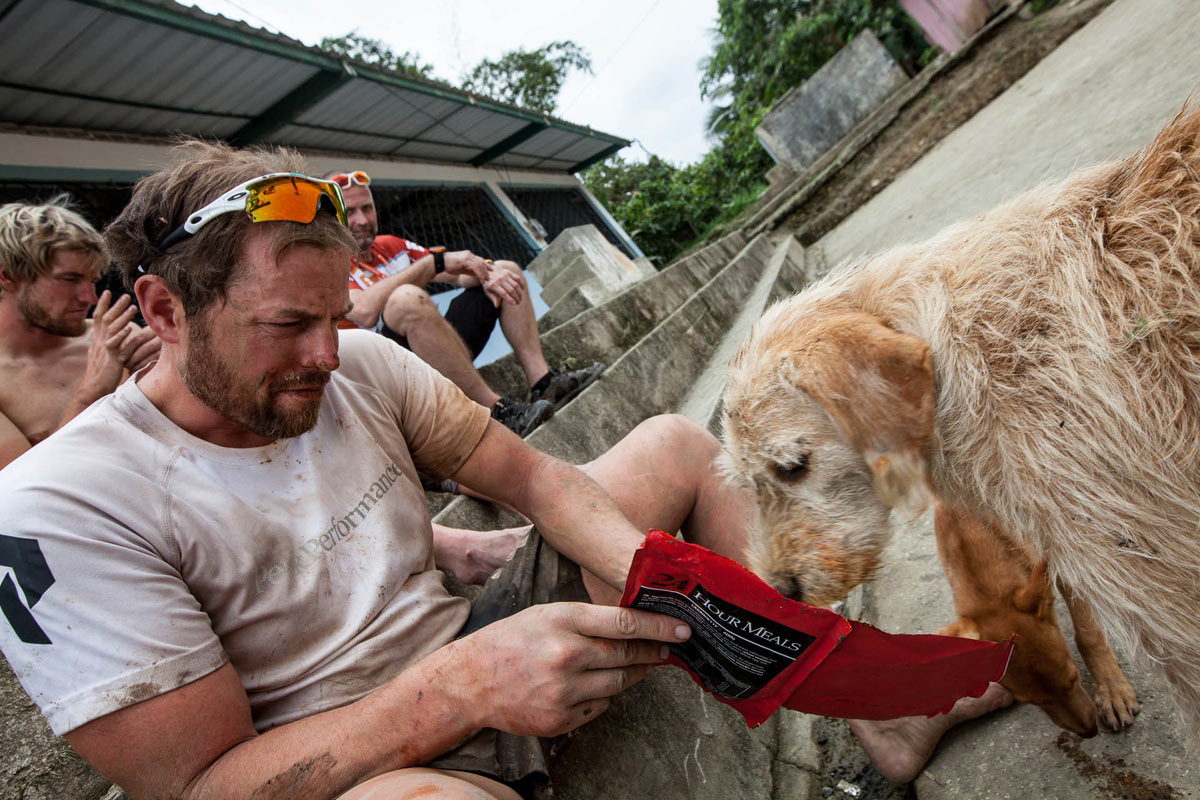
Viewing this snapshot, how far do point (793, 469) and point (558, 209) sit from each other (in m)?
13.4

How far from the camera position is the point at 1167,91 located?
5082 mm

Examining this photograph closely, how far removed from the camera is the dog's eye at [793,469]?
1983 mm

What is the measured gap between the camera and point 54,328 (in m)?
2.93

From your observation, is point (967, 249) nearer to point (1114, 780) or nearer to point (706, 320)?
point (1114, 780)

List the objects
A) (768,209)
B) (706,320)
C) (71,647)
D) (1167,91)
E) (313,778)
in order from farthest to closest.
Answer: (768,209)
(706,320)
(1167,91)
(313,778)
(71,647)

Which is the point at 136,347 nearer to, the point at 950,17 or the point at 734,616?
the point at 734,616

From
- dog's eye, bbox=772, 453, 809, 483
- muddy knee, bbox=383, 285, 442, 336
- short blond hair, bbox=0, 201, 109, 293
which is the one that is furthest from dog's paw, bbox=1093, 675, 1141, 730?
short blond hair, bbox=0, 201, 109, 293

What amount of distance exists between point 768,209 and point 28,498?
13.4 metres

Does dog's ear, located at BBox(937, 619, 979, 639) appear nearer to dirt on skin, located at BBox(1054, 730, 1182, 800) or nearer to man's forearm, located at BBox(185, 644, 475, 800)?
dirt on skin, located at BBox(1054, 730, 1182, 800)

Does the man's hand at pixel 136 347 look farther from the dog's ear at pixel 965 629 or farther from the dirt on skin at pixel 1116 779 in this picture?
the dirt on skin at pixel 1116 779

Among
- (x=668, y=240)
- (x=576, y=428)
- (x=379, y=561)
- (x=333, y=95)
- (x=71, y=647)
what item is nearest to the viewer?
(x=71, y=647)

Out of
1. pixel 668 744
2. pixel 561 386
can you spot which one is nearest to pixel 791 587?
pixel 668 744

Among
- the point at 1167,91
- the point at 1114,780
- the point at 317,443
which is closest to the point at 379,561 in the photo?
the point at 317,443

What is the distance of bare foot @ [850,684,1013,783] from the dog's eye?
845 mm
